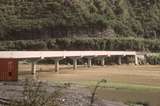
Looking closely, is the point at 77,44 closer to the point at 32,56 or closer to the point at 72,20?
the point at 72,20

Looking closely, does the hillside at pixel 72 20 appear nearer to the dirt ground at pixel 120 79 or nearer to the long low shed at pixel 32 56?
the long low shed at pixel 32 56

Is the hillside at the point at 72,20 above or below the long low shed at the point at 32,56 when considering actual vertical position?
above

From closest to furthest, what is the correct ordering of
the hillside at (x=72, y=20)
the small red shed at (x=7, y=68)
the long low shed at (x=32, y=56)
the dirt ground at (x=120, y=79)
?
1. the dirt ground at (x=120, y=79)
2. the small red shed at (x=7, y=68)
3. the long low shed at (x=32, y=56)
4. the hillside at (x=72, y=20)

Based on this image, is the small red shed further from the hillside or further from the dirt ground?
the hillside

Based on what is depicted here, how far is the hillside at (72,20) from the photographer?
111 metres

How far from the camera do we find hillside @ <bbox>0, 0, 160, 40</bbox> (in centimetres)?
11111

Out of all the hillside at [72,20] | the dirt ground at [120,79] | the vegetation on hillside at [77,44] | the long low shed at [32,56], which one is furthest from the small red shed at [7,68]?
the hillside at [72,20]

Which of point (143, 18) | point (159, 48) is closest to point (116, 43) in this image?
point (159, 48)

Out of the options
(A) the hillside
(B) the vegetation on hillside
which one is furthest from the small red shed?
(A) the hillside

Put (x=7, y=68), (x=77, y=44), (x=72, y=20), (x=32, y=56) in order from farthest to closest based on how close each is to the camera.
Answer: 1. (x=72, y=20)
2. (x=77, y=44)
3. (x=32, y=56)
4. (x=7, y=68)

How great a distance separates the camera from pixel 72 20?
115875 millimetres

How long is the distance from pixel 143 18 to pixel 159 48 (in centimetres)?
2488

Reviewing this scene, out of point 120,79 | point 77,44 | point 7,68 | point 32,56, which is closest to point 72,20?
point 77,44

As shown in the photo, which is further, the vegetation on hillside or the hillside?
the hillside
